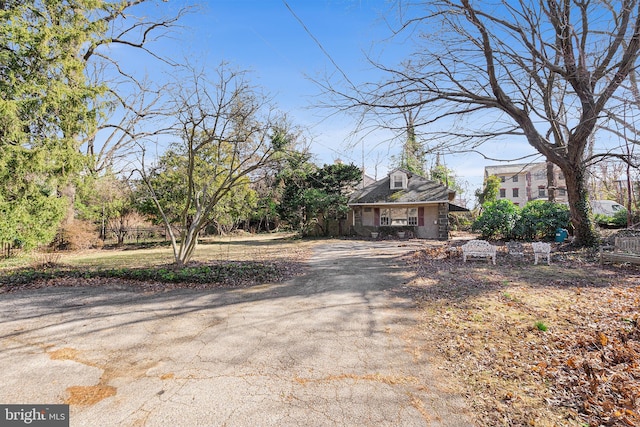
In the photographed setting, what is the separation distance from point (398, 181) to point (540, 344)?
65.1 feet

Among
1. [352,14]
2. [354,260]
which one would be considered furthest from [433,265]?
[352,14]

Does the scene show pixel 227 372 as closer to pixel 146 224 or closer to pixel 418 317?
pixel 418 317

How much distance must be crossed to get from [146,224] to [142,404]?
25120 mm

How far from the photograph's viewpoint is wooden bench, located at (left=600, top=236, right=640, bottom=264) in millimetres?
8570

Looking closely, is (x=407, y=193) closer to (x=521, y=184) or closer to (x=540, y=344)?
(x=540, y=344)

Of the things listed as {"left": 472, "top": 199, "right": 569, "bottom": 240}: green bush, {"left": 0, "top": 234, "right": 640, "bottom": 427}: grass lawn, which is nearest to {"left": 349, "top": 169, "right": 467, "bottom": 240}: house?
{"left": 472, "top": 199, "right": 569, "bottom": 240}: green bush

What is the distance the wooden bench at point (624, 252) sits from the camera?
337 inches

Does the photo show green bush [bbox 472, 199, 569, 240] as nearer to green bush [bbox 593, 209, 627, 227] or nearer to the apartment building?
green bush [bbox 593, 209, 627, 227]

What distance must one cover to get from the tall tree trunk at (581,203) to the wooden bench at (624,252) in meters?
2.73

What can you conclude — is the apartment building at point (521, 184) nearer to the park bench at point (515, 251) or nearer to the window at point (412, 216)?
Answer: the window at point (412, 216)

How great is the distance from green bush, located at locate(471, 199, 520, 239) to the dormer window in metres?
7.08

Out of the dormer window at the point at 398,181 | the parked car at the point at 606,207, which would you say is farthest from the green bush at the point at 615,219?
the dormer window at the point at 398,181

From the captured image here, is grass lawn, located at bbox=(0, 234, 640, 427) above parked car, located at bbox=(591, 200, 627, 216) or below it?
below

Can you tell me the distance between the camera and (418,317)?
201 inches
